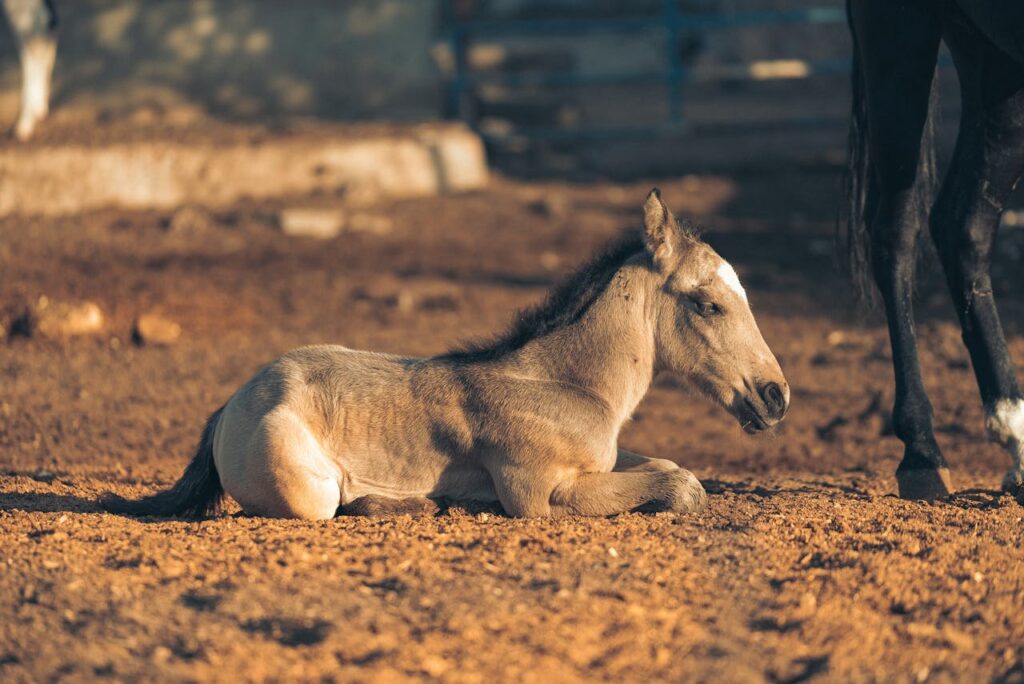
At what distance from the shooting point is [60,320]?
873cm

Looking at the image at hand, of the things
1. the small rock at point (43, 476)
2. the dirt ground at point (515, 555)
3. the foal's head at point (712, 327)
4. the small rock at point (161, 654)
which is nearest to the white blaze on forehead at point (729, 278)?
the foal's head at point (712, 327)

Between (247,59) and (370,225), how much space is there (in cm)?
390

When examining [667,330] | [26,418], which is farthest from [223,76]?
[667,330]

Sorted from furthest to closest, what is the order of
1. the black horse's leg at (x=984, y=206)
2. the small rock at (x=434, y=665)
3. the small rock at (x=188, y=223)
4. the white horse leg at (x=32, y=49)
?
the white horse leg at (x=32, y=49)
the small rock at (x=188, y=223)
the black horse's leg at (x=984, y=206)
the small rock at (x=434, y=665)

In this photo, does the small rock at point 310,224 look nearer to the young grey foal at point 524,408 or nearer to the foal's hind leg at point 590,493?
the young grey foal at point 524,408

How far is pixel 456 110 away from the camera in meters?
15.4

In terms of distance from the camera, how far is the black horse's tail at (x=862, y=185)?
19.6ft

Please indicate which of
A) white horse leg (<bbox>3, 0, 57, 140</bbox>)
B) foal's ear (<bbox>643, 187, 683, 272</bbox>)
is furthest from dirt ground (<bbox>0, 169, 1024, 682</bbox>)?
white horse leg (<bbox>3, 0, 57, 140</bbox>)

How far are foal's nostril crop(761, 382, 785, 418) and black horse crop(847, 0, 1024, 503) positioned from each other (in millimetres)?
773

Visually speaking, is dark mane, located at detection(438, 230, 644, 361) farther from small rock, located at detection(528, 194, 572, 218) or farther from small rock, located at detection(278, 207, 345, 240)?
small rock, located at detection(528, 194, 572, 218)

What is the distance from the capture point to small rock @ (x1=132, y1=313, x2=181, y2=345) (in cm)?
866

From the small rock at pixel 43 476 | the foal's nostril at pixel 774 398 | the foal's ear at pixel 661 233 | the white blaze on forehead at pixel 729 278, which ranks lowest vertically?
the small rock at pixel 43 476

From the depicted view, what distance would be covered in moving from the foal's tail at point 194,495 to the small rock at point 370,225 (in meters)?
6.86

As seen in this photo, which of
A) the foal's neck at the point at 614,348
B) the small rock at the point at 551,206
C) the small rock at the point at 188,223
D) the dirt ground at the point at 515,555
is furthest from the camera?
the small rock at the point at 551,206
